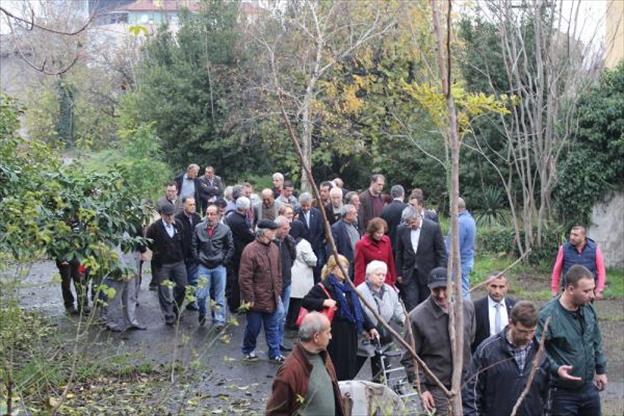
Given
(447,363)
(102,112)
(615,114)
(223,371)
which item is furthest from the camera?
(102,112)

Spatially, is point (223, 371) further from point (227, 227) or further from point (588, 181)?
point (588, 181)

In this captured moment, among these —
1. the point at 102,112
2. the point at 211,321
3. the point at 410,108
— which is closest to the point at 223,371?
the point at 211,321

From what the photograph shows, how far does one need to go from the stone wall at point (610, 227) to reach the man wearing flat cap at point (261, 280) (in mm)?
9257

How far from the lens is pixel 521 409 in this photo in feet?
21.9

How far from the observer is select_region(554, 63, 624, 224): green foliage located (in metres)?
18.3

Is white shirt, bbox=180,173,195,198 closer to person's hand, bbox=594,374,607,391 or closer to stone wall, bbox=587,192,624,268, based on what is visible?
stone wall, bbox=587,192,624,268

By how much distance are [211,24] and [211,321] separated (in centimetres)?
1600

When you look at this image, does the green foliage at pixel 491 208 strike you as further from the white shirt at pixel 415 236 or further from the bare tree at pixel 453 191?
the bare tree at pixel 453 191

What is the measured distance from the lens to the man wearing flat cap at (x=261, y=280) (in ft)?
37.5

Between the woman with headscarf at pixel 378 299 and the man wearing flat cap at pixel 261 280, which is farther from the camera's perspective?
the man wearing flat cap at pixel 261 280

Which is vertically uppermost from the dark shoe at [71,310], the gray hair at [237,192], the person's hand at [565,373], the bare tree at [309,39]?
the bare tree at [309,39]

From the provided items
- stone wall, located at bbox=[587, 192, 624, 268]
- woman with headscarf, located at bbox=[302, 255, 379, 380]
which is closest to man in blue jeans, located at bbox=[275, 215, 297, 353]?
woman with headscarf, located at bbox=[302, 255, 379, 380]

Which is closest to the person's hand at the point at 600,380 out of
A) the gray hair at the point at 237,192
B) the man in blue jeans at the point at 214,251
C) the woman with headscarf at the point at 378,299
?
the woman with headscarf at the point at 378,299

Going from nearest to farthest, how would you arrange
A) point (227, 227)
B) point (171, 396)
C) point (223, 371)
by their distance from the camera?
point (171, 396), point (223, 371), point (227, 227)
